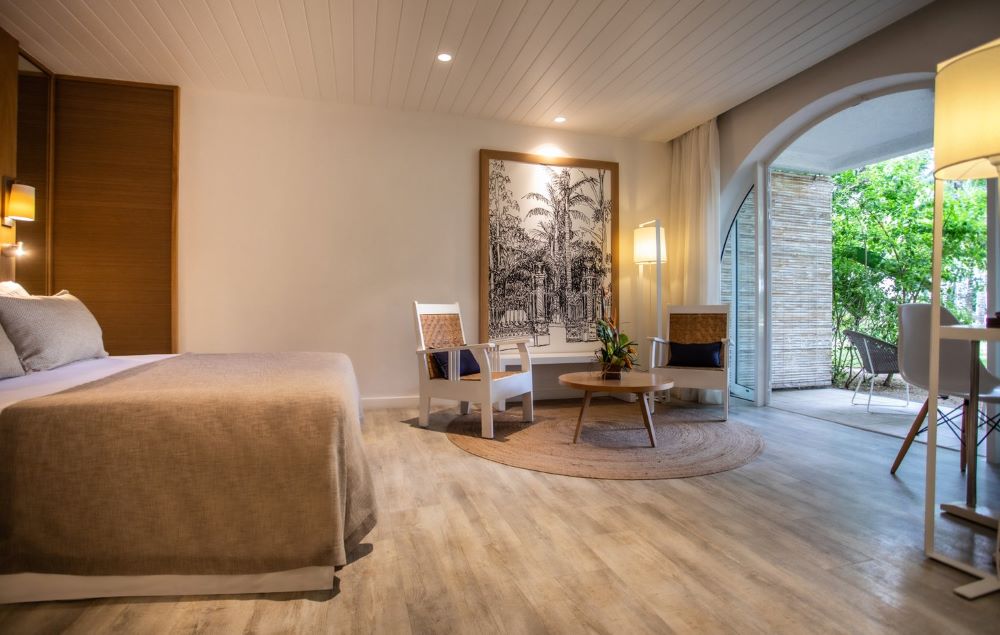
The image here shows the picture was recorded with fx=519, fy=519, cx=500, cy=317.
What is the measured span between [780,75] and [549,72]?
1.77 m

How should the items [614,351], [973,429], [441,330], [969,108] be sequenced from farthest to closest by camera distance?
[441,330] < [614,351] < [973,429] < [969,108]

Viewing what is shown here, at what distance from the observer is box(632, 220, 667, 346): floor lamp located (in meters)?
5.00

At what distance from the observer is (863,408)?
15.6 ft

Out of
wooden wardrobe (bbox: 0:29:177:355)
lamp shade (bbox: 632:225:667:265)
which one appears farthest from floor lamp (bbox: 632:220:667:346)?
wooden wardrobe (bbox: 0:29:177:355)

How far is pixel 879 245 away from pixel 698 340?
3487 millimetres

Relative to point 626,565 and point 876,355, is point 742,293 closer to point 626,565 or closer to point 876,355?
point 876,355

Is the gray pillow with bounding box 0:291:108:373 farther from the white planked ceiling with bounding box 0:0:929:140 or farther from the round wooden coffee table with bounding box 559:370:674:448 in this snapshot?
the round wooden coffee table with bounding box 559:370:674:448

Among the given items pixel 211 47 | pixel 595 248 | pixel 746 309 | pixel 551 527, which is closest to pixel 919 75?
pixel 746 309

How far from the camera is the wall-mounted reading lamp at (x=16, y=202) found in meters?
3.19

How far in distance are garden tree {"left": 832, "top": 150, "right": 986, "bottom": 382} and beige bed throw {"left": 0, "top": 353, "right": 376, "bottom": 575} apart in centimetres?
634

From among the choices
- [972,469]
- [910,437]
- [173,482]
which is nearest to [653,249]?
[910,437]

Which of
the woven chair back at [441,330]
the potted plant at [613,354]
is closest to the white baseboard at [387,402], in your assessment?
the woven chair back at [441,330]

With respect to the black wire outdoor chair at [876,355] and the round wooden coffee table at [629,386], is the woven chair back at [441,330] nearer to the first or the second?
the round wooden coffee table at [629,386]

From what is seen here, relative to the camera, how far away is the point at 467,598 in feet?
5.32
